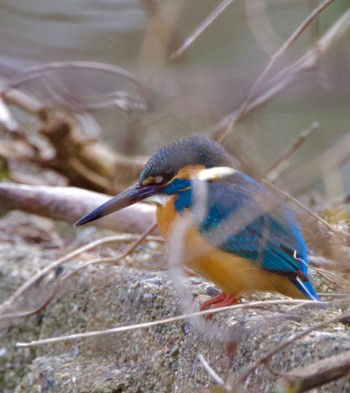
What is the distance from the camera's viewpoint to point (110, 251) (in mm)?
3410

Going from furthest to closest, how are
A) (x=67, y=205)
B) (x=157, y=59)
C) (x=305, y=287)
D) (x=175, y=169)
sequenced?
1. (x=67, y=205)
2. (x=157, y=59)
3. (x=175, y=169)
4. (x=305, y=287)

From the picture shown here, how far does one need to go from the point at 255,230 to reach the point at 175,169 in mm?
427

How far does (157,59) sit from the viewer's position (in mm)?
3109

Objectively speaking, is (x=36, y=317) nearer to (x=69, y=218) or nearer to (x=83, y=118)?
(x=69, y=218)

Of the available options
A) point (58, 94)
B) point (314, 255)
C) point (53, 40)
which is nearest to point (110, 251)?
point (314, 255)

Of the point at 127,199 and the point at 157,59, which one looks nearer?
the point at 127,199

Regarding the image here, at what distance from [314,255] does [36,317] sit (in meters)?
1.08

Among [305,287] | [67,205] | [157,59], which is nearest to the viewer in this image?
[305,287]

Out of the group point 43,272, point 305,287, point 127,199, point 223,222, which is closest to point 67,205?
point 43,272

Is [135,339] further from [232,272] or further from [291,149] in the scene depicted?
[291,149]

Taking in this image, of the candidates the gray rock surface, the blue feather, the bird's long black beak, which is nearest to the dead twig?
the gray rock surface

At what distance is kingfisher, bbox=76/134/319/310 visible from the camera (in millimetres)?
2527

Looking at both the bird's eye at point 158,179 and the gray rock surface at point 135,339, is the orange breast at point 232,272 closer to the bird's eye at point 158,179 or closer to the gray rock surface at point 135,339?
the gray rock surface at point 135,339

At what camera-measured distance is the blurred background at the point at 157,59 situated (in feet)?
10.7
